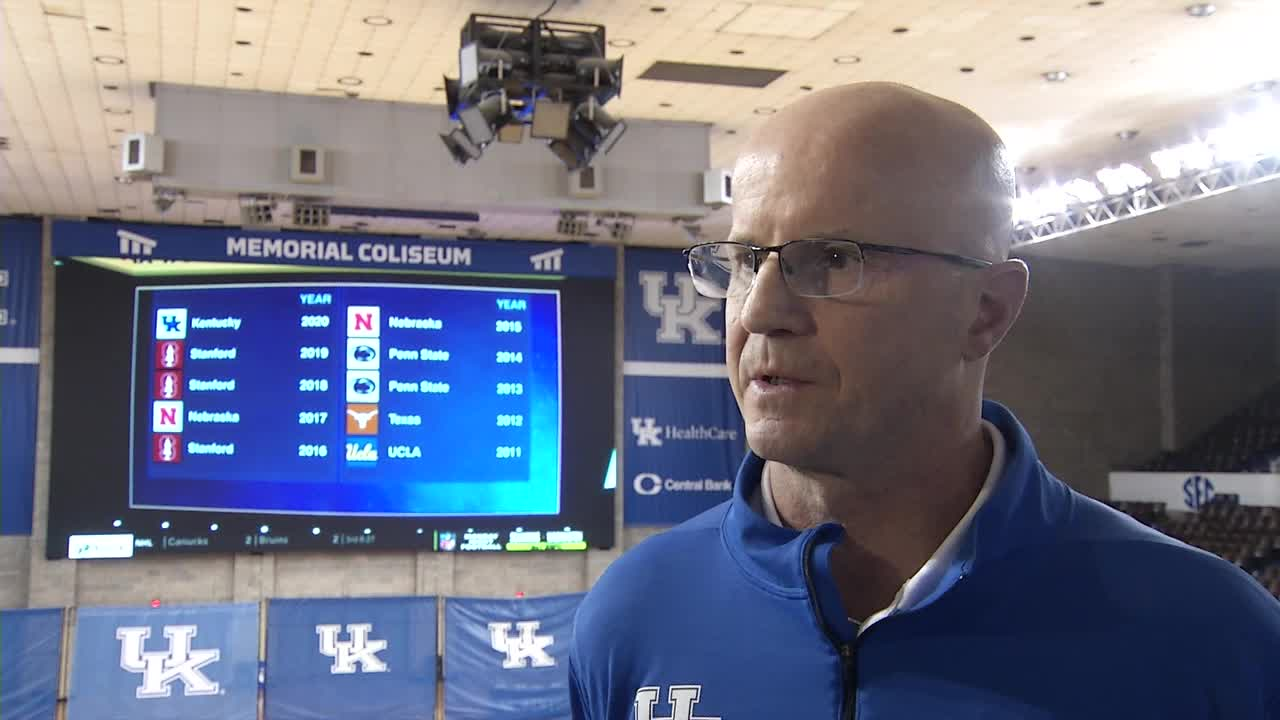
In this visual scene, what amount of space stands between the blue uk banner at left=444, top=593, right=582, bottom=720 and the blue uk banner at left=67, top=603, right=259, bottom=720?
147 centimetres

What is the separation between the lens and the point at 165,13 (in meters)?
8.51

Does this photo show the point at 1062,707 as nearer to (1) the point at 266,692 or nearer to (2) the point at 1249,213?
(1) the point at 266,692

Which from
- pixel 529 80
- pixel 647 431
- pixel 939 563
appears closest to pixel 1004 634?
pixel 939 563

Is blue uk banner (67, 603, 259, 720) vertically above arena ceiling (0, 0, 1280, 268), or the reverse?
Answer: arena ceiling (0, 0, 1280, 268)

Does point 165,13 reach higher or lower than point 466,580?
higher

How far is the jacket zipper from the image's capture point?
108 cm

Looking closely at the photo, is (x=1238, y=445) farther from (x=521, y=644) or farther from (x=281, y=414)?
(x=281, y=414)

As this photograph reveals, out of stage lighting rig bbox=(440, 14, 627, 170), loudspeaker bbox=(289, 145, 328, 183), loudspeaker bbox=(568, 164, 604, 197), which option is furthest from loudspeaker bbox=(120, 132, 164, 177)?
loudspeaker bbox=(568, 164, 604, 197)

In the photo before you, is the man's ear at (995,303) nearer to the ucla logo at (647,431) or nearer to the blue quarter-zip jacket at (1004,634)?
the blue quarter-zip jacket at (1004,634)

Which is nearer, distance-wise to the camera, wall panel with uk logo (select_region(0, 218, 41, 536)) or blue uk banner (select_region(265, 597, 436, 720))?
blue uk banner (select_region(265, 597, 436, 720))

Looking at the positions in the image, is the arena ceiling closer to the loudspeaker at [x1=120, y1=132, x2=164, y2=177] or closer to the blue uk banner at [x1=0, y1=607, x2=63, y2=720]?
the loudspeaker at [x1=120, y1=132, x2=164, y2=177]

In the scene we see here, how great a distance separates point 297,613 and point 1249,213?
35.3ft

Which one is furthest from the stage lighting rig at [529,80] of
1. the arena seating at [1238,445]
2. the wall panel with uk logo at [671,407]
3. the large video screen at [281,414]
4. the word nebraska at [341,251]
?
the arena seating at [1238,445]

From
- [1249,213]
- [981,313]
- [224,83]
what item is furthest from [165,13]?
[1249,213]
